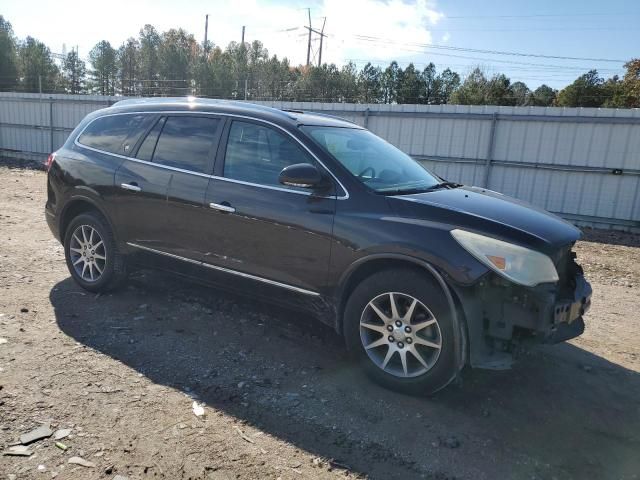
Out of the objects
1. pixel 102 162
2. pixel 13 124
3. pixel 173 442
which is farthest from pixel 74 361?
pixel 13 124

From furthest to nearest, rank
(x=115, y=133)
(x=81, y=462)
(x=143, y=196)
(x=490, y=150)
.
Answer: (x=490, y=150) < (x=115, y=133) < (x=143, y=196) < (x=81, y=462)

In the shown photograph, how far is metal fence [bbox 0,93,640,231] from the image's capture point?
34.3 feet

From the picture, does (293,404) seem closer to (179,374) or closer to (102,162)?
(179,374)

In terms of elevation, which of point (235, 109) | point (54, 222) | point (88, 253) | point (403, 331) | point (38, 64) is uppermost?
point (38, 64)

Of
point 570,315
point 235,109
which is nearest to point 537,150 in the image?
point 570,315

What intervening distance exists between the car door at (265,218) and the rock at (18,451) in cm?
180

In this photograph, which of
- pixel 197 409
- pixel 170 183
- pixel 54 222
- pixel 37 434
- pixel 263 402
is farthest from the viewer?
pixel 54 222

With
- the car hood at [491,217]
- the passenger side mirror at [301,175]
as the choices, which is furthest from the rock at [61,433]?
the car hood at [491,217]

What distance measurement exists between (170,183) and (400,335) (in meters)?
2.36

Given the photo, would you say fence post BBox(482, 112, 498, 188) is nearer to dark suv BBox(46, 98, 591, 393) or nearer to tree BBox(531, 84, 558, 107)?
dark suv BBox(46, 98, 591, 393)

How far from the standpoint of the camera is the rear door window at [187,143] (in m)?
4.15

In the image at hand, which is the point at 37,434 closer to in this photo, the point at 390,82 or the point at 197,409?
the point at 197,409

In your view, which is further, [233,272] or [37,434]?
[233,272]

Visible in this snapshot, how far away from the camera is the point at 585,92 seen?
2060 inches
